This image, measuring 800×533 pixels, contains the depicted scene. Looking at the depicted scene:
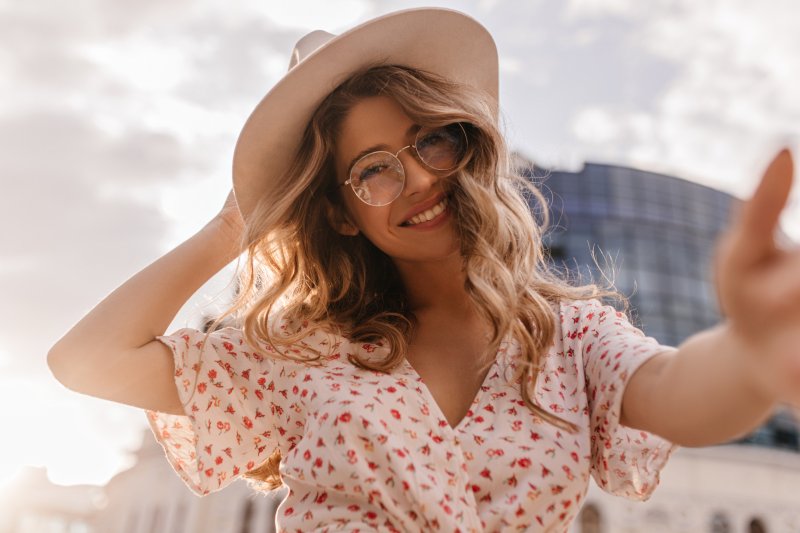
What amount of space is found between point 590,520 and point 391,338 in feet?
86.2

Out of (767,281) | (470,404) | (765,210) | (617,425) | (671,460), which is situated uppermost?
(765,210)

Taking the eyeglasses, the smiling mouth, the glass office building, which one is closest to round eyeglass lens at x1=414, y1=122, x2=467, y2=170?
the eyeglasses

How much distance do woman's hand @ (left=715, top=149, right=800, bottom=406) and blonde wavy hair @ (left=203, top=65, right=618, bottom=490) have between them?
90 cm

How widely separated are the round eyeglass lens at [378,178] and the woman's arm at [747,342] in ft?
3.63

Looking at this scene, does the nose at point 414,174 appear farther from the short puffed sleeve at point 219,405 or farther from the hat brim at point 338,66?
the short puffed sleeve at point 219,405

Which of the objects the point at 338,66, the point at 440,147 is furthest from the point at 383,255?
the point at 338,66

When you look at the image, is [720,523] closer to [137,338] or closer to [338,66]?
[338,66]

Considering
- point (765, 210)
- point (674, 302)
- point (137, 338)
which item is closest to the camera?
point (765, 210)

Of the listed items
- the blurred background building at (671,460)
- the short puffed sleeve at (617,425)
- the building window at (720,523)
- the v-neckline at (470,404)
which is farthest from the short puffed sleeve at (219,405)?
the building window at (720,523)

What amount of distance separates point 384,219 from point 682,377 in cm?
117

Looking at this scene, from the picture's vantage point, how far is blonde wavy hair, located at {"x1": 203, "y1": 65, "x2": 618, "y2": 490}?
7.54ft

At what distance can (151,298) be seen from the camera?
Answer: 8.03 ft

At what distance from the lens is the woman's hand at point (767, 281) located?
111 centimetres

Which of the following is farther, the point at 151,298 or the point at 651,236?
the point at 651,236
